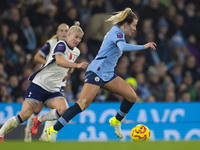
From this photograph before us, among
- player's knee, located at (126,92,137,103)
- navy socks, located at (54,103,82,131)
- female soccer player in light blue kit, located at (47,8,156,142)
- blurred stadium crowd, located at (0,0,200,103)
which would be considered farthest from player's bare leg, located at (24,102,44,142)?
blurred stadium crowd, located at (0,0,200,103)

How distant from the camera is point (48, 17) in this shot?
12.6 metres

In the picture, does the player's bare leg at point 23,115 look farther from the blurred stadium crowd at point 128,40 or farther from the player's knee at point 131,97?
the blurred stadium crowd at point 128,40

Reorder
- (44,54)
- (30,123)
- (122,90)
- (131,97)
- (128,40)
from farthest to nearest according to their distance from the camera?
(128,40) → (30,123) → (44,54) → (131,97) → (122,90)

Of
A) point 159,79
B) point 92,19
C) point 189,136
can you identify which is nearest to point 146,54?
point 159,79

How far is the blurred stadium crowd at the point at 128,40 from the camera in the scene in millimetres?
11750

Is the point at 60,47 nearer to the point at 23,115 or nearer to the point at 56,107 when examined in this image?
the point at 56,107

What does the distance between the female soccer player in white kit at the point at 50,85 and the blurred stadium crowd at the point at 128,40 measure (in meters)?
2.84

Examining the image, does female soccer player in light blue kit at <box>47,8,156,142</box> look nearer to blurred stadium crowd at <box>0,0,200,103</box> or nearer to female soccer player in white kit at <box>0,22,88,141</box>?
female soccer player in white kit at <box>0,22,88,141</box>

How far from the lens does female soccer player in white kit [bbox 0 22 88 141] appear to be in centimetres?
802

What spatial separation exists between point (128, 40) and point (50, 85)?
5516 mm

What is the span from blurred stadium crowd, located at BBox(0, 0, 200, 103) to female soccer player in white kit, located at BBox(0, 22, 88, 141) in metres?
2.84

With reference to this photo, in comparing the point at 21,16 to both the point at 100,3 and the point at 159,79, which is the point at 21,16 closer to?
the point at 100,3

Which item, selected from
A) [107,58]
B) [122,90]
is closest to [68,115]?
[122,90]

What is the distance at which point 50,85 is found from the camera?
326 inches
